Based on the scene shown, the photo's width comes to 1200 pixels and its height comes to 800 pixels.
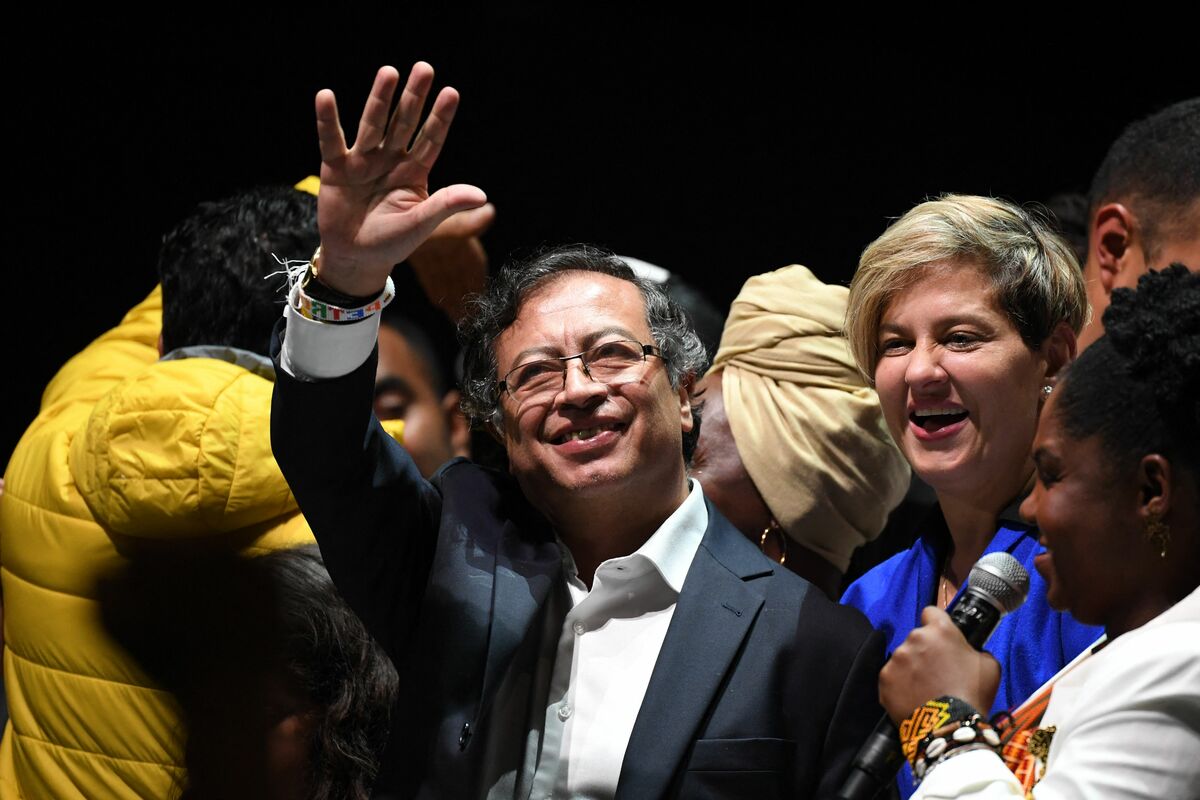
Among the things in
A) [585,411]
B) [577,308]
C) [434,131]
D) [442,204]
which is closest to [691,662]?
[585,411]

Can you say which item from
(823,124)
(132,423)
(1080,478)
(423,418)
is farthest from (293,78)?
(1080,478)

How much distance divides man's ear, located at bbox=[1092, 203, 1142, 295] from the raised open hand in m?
1.56

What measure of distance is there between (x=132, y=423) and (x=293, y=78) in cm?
228

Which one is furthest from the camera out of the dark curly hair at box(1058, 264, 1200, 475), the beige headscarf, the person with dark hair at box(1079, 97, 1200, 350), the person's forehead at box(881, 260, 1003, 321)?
the beige headscarf

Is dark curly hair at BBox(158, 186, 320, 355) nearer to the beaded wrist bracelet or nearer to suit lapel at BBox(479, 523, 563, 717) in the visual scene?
suit lapel at BBox(479, 523, 563, 717)

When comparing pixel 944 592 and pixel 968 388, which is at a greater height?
pixel 968 388

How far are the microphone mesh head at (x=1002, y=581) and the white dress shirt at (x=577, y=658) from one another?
592mm

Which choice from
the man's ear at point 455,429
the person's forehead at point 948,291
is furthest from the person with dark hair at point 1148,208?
the man's ear at point 455,429

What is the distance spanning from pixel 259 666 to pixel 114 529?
394mm

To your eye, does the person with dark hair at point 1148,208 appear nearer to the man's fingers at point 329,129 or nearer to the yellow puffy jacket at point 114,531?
the man's fingers at point 329,129

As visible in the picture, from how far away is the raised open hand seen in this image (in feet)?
7.29

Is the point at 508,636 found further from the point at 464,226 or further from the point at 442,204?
the point at 464,226

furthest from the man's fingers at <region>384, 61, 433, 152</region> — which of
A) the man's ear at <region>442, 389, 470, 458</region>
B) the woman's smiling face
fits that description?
the man's ear at <region>442, 389, 470, 458</region>

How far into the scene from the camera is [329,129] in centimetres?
222
